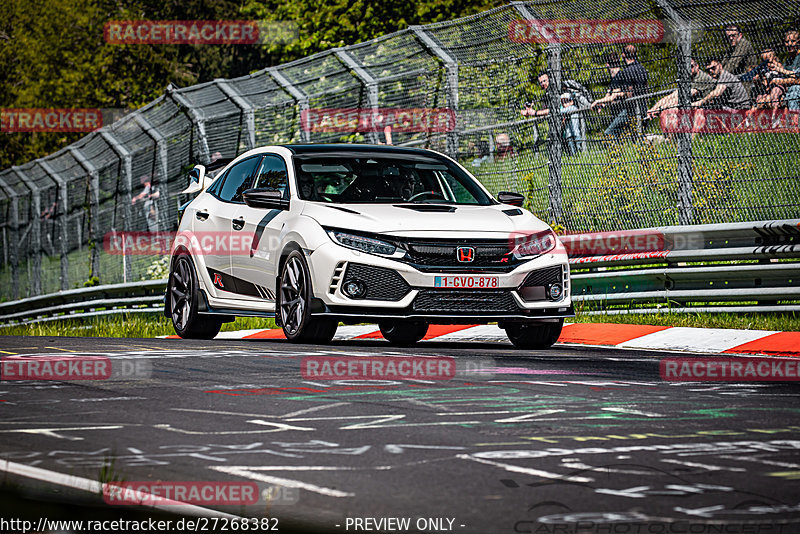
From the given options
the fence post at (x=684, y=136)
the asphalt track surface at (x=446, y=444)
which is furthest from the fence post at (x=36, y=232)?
the asphalt track surface at (x=446, y=444)

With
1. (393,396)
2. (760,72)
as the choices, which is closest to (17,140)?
(760,72)

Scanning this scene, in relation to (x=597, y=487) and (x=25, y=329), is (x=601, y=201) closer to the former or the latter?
(x=597, y=487)

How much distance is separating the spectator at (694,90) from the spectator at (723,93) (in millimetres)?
55

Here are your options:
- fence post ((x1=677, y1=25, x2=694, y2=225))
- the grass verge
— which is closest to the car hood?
the grass verge

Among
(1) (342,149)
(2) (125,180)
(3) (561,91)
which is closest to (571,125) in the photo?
(3) (561,91)

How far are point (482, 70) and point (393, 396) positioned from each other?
8.93 metres

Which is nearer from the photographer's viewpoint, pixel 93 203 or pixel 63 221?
Result: pixel 93 203

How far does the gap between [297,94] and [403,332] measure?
17.8ft

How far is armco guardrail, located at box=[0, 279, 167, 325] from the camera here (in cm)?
2077

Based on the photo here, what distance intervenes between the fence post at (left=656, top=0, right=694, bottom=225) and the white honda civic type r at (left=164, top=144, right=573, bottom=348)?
221 cm

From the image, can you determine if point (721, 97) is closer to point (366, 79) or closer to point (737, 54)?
point (737, 54)

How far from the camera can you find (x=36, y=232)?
2892 centimetres

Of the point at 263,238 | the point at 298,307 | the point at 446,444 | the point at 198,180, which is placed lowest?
the point at 446,444

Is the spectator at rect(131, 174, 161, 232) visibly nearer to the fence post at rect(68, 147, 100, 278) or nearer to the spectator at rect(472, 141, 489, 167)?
the fence post at rect(68, 147, 100, 278)
